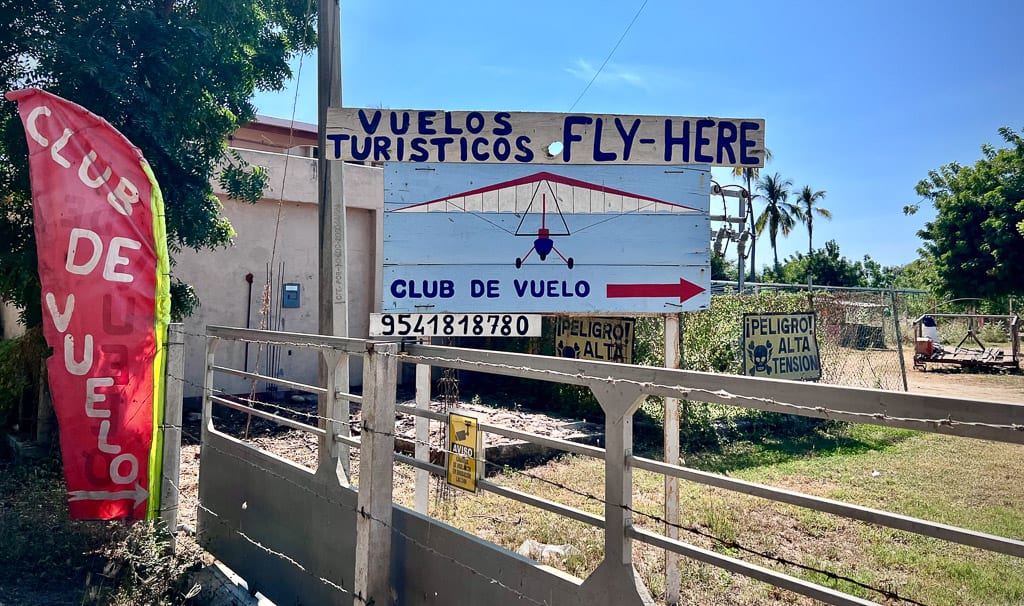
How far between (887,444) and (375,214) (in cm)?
910

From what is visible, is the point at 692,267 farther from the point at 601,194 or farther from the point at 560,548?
the point at 560,548

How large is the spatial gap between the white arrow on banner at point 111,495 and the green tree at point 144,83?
12.0 ft

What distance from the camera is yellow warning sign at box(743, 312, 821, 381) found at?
28.6 feet

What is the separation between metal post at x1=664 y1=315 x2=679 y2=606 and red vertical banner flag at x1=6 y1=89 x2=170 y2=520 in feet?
10.6

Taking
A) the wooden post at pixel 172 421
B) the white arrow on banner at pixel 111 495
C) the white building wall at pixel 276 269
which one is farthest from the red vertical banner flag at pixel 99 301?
the white building wall at pixel 276 269

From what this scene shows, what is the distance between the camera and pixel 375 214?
13820 mm

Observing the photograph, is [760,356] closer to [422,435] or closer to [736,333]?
[736,333]

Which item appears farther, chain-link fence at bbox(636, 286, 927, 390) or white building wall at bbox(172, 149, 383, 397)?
white building wall at bbox(172, 149, 383, 397)

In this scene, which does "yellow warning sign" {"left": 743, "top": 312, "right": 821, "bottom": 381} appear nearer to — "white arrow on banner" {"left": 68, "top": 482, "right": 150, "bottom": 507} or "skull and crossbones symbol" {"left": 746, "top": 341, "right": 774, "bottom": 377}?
"skull and crossbones symbol" {"left": 746, "top": 341, "right": 774, "bottom": 377}

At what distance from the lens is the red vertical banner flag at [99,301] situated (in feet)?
15.0

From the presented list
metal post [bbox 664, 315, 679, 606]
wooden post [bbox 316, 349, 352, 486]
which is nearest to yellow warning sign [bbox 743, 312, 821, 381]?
metal post [bbox 664, 315, 679, 606]

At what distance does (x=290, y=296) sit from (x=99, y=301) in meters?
8.43

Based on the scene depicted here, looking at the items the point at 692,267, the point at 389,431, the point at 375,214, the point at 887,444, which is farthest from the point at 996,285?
the point at 389,431

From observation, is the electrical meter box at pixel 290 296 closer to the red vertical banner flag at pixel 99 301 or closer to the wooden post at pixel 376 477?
the red vertical banner flag at pixel 99 301
